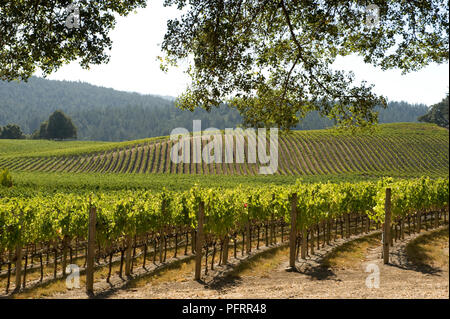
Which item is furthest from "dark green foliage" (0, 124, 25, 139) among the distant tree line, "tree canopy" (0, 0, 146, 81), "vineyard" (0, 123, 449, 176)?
"tree canopy" (0, 0, 146, 81)

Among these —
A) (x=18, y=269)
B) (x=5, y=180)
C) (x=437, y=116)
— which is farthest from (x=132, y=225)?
(x=437, y=116)

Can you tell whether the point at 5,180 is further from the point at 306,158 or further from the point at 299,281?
the point at 306,158

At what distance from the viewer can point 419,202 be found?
19.5 m

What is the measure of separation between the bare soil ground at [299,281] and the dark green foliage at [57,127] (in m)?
120

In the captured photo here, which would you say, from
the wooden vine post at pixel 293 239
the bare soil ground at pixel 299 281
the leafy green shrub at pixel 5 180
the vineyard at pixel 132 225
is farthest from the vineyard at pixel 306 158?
the wooden vine post at pixel 293 239

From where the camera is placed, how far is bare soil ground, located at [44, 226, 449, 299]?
8.34 metres

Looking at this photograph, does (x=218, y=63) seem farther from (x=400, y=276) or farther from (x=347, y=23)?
(x=400, y=276)

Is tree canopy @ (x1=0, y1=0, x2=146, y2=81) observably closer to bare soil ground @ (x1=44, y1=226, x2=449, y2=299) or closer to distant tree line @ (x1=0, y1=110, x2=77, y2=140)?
bare soil ground @ (x1=44, y1=226, x2=449, y2=299)

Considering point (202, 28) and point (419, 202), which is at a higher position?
point (202, 28)

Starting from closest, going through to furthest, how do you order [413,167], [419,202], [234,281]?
[234,281], [419,202], [413,167]

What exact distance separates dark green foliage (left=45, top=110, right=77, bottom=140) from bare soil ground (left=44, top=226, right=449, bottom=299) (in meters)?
120

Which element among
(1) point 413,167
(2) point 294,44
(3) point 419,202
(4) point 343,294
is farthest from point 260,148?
(4) point 343,294

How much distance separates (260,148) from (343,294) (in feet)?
218

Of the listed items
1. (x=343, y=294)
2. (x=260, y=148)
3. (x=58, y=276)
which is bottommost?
(x=58, y=276)
